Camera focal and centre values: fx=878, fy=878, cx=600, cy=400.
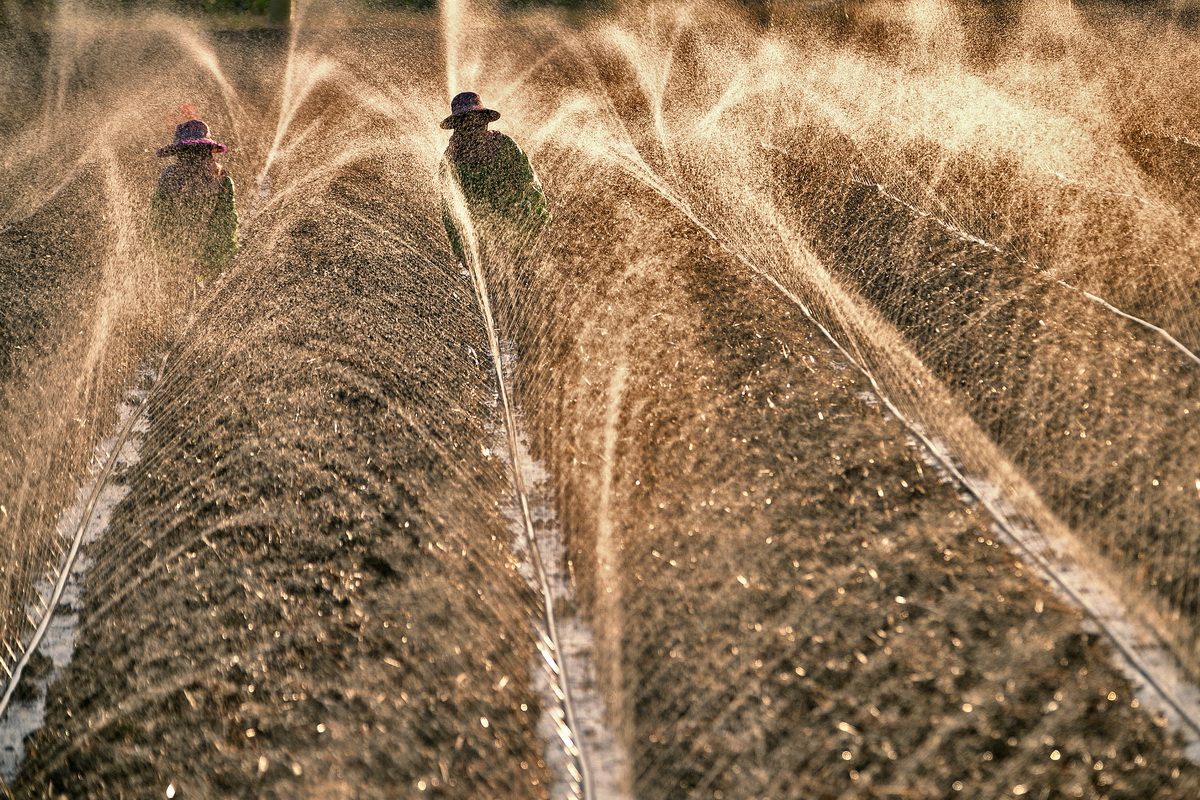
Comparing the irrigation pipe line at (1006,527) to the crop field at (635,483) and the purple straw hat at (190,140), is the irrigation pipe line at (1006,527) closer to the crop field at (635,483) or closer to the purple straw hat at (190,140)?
the crop field at (635,483)

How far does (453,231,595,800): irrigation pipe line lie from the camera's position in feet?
10.9

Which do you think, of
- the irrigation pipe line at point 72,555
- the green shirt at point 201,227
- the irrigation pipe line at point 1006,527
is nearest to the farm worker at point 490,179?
the green shirt at point 201,227

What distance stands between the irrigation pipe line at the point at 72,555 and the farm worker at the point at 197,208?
2105 mm

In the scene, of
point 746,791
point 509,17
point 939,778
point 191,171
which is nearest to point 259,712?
point 746,791

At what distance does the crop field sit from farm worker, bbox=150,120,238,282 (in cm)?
26

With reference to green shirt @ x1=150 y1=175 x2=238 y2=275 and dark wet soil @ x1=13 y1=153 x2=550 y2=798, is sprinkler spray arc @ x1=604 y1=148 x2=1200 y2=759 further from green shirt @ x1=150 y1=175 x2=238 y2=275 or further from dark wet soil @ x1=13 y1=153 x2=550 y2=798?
green shirt @ x1=150 y1=175 x2=238 y2=275

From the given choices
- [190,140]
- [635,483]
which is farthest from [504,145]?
[635,483]

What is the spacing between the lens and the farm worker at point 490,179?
7.99 meters

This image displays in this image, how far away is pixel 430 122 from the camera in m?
12.8

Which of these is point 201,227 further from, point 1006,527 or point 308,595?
point 1006,527

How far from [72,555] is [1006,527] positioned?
472cm

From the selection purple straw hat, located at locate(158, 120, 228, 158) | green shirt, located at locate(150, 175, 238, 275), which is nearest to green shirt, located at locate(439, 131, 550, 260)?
green shirt, located at locate(150, 175, 238, 275)

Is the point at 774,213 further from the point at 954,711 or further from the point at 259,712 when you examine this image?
the point at 259,712

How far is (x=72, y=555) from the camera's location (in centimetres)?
464
